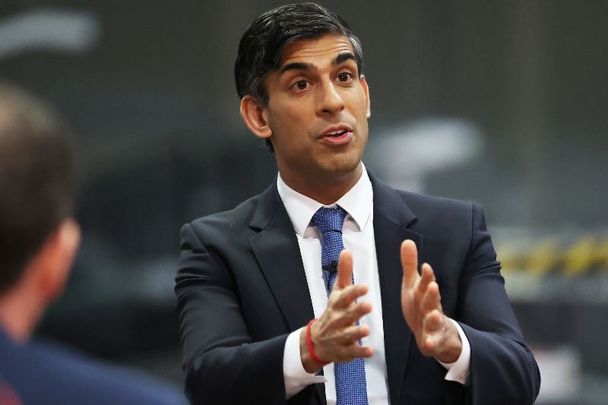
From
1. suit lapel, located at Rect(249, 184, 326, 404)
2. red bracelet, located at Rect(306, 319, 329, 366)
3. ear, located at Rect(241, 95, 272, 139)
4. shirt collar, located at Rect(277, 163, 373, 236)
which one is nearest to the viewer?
red bracelet, located at Rect(306, 319, 329, 366)

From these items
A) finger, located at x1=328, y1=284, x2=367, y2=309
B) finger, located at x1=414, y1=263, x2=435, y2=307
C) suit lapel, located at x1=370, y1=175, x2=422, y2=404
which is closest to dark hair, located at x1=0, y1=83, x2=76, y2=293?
finger, located at x1=328, y1=284, x2=367, y2=309

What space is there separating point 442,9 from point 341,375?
4.33 meters

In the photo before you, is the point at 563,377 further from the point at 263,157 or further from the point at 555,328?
the point at 263,157

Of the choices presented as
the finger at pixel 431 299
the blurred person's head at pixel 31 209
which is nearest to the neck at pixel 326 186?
the finger at pixel 431 299

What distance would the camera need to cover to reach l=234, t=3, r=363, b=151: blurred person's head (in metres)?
2.77

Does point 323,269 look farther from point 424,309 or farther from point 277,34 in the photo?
point 277,34

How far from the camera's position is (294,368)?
2.48m

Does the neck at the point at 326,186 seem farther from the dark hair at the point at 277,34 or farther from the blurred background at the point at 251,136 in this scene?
the blurred background at the point at 251,136

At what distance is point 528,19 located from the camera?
6512mm

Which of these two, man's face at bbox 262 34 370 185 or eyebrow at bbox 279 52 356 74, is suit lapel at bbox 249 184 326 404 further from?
eyebrow at bbox 279 52 356 74

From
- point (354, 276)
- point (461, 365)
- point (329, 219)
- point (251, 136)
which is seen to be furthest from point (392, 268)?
point (251, 136)

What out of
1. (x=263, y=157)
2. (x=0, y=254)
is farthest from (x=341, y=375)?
(x=263, y=157)

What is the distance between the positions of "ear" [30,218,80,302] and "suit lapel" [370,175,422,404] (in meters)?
1.21

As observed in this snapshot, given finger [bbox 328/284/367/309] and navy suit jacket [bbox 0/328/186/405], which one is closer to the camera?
navy suit jacket [bbox 0/328/186/405]
